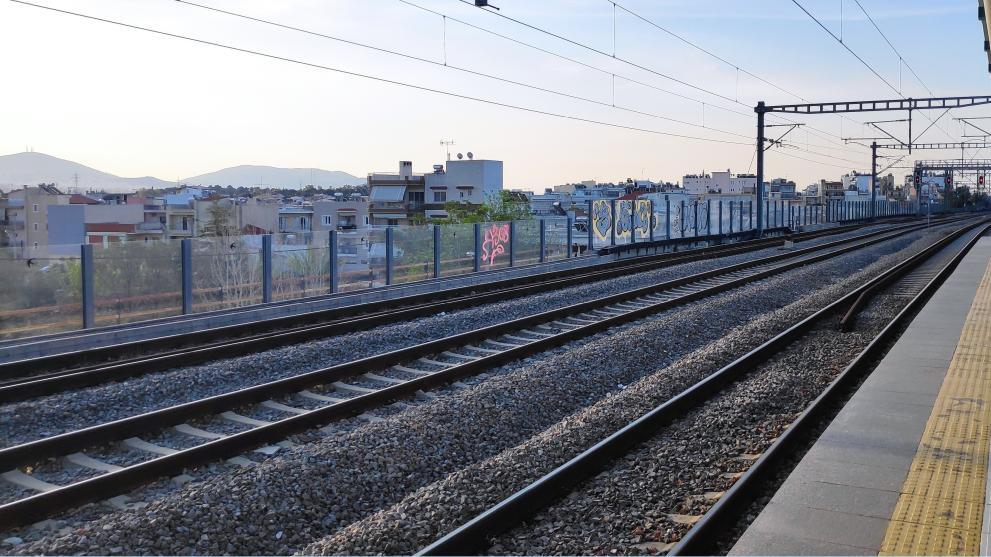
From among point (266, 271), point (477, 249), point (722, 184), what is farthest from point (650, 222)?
point (722, 184)

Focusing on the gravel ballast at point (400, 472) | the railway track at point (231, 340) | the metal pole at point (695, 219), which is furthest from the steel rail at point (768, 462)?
the metal pole at point (695, 219)

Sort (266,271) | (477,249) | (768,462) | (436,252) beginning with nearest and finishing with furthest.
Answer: (768,462), (266,271), (436,252), (477,249)

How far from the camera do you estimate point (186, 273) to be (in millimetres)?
17547

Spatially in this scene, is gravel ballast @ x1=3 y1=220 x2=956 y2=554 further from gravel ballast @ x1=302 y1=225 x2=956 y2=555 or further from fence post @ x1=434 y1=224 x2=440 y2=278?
fence post @ x1=434 y1=224 x2=440 y2=278

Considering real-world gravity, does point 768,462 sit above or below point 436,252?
below

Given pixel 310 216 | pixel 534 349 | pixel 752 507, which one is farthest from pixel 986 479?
pixel 310 216

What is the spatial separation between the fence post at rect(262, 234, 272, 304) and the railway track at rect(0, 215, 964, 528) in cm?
611

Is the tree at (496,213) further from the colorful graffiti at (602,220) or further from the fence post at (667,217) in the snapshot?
Result: the colorful graffiti at (602,220)

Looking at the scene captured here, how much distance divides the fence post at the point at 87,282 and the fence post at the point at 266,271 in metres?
4.06

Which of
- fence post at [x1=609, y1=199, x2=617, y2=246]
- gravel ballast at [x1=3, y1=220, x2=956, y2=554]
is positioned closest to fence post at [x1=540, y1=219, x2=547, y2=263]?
fence post at [x1=609, y1=199, x2=617, y2=246]

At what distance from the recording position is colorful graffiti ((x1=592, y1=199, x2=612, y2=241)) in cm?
3691

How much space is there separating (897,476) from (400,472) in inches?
171

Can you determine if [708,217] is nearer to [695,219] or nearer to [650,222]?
[695,219]

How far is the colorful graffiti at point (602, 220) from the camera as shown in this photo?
36.9 meters
